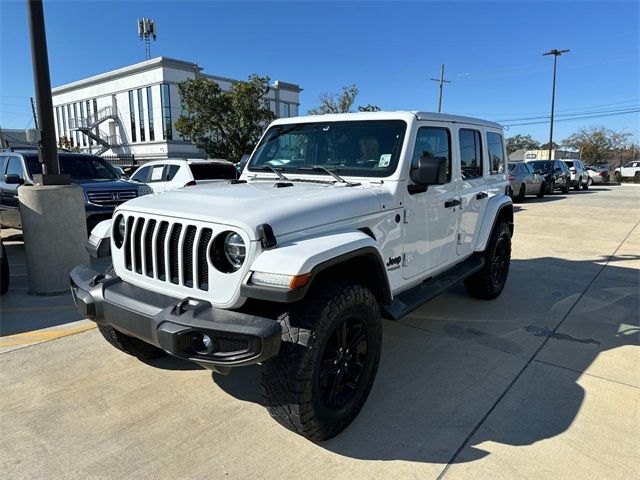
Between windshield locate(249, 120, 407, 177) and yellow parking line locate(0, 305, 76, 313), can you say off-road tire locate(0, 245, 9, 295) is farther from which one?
windshield locate(249, 120, 407, 177)

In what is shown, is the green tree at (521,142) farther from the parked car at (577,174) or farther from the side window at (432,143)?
the side window at (432,143)

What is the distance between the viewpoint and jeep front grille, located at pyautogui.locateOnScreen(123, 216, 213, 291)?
252cm

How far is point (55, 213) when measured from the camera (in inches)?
205

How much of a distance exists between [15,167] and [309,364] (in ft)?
27.6

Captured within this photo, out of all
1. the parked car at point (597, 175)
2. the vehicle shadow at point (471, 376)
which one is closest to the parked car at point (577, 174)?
the parked car at point (597, 175)

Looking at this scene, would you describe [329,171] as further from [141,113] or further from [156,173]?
[141,113]

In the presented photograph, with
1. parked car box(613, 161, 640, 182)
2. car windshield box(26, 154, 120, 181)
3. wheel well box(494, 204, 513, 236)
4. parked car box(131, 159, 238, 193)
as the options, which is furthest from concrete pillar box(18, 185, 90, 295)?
parked car box(613, 161, 640, 182)

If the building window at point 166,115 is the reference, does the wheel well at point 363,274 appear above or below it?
below

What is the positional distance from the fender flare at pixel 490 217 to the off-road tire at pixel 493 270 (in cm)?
14

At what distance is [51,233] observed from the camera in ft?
17.1

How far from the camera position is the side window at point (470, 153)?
443 centimetres

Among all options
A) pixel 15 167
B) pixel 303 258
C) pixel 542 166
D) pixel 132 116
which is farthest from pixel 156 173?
pixel 132 116

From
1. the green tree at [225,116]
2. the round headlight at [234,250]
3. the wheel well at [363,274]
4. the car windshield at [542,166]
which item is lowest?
the wheel well at [363,274]

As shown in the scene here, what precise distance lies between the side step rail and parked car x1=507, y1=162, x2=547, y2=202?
44.8 ft
